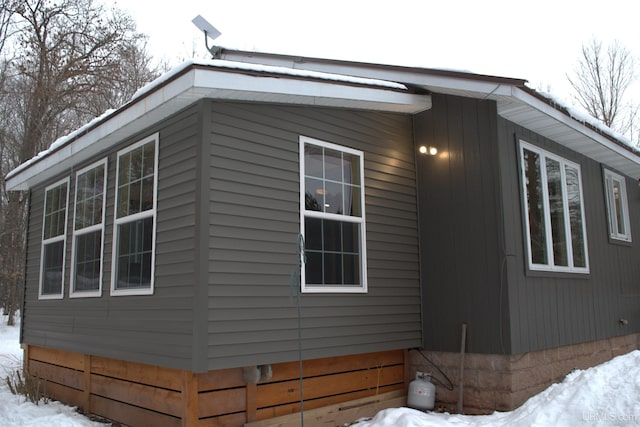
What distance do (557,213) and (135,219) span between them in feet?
16.3

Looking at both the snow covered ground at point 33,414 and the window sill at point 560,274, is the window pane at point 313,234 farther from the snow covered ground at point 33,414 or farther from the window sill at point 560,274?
the snow covered ground at point 33,414

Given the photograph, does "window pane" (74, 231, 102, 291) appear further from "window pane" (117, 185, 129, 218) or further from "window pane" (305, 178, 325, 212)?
"window pane" (305, 178, 325, 212)

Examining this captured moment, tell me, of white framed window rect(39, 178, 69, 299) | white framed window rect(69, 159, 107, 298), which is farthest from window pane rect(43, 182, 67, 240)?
white framed window rect(69, 159, 107, 298)

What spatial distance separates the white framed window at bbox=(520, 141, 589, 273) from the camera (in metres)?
6.02

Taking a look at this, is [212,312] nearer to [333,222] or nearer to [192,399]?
[192,399]

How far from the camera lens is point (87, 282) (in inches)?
248

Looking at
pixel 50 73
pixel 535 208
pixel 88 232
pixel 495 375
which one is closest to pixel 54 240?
pixel 88 232

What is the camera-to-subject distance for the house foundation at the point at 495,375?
5.40m

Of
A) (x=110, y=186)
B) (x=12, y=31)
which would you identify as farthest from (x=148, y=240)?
(x=12, y=31)

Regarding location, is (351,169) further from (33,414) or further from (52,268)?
(33,414)

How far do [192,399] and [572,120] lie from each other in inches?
208

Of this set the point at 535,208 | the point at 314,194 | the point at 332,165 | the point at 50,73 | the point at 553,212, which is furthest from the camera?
the point at 50,73

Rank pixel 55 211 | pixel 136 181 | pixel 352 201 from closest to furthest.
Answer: pixel 136 181, pixel 352 201, pixel 55 211

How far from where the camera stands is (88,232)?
6383 mm
